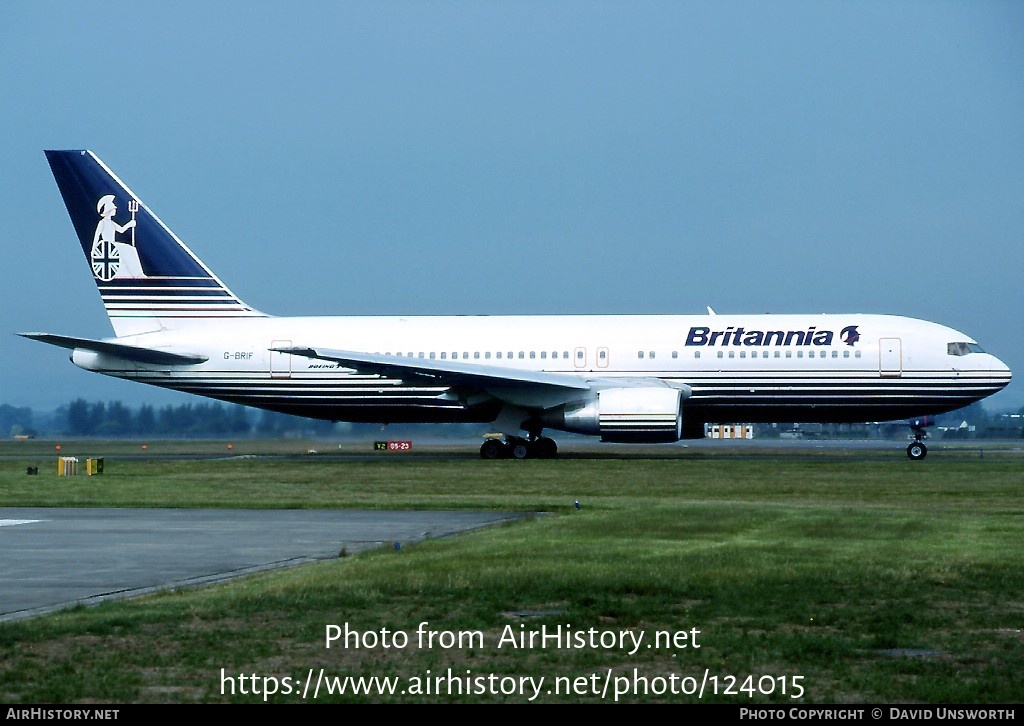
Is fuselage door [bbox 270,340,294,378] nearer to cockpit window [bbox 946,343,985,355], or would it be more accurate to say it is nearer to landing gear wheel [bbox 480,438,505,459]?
landing gear wheel [bbox 480,438,505,459]

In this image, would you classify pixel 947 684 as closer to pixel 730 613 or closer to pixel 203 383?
pixel 730 613

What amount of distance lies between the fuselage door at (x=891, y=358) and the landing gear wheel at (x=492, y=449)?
11381mm

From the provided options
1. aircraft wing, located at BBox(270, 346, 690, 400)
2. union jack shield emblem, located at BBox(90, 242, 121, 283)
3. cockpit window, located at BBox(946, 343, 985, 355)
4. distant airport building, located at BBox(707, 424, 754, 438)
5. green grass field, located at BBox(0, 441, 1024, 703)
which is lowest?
green grass field, located at BBox(0, 441, 1024, 703)

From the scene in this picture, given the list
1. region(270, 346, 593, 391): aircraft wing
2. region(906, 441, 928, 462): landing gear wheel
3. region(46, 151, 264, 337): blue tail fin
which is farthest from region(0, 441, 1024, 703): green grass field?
region(46, 151, 264, 337): blue tail fin

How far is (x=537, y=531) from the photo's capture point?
16500 mm

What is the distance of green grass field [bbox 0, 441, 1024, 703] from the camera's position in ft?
23.6

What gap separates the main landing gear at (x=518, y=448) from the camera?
3812cm

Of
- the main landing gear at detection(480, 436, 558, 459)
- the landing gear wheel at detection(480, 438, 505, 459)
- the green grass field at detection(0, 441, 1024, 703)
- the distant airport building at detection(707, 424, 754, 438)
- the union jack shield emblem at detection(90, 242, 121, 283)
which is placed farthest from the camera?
the distant airport building at detection(707, 424, 754, 438)

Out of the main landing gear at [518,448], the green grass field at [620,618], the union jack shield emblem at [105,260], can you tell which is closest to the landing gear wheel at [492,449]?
the main landing gear at [518,448]

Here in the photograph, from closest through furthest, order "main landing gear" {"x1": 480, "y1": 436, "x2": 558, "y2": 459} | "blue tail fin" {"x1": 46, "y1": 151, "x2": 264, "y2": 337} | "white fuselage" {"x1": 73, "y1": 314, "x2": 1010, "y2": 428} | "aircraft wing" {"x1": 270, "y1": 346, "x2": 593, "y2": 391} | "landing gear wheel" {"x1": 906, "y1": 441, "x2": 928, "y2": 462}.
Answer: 1. "aircraft wing" {"x1": 270, "y1": 346, "x2": 593, "y2": 391}
2. "white fuselage" {"x1": 73, "y1": 314, "x2": 1010, "y2": 428}
3. "landing gear wheel" {"x1": 906, "y1": 441, "x2": 928, "y2": 462}
4. "main landing gear" {"x1": 480, "y1": 436, "x2": 558, "y2": 459}
5. "blue tail fin" {"x1": 46, "y1": 151, "x2": 264, "y2": 337}

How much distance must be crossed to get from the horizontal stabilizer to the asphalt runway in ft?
55.4

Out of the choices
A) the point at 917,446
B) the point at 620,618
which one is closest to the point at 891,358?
the point at 917,446

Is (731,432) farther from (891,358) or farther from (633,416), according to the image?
(633,416)
